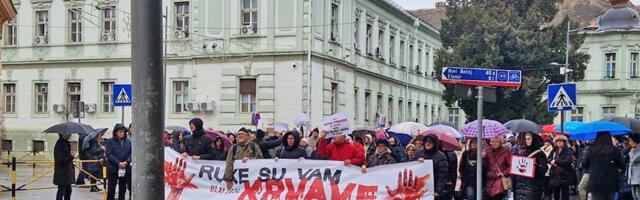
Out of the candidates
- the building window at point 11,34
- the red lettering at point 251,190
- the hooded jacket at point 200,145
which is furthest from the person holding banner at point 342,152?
the building window at point 11,34

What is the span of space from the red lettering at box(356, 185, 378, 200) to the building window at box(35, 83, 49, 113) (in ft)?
101

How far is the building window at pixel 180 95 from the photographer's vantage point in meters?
35.3

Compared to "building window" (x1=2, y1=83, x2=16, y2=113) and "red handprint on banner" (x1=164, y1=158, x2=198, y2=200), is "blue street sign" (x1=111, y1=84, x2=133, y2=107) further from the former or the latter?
"building window" (x1=2, y1=83, x2=16, y2=113)

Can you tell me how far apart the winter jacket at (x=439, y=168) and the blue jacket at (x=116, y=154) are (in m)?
5.52

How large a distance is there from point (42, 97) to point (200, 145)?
28.5 metres

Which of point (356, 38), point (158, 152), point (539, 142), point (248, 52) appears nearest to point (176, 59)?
point (248, 52)

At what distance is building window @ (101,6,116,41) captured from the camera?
3619 cm

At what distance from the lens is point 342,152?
12.0m

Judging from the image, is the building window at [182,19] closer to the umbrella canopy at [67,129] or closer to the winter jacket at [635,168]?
the umbrella canopy at [67,129]

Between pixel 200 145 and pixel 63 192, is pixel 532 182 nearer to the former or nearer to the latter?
pixel 200 145

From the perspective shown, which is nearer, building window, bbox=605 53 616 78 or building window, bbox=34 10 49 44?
building window, bbox=34 10 49 44

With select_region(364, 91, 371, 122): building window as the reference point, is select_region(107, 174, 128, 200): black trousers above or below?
below

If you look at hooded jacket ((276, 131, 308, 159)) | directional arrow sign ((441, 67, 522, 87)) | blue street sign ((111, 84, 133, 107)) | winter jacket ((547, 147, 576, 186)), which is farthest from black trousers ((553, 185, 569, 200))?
blue street sign ((111, 84, 133, 107))

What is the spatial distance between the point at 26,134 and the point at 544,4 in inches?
1132
